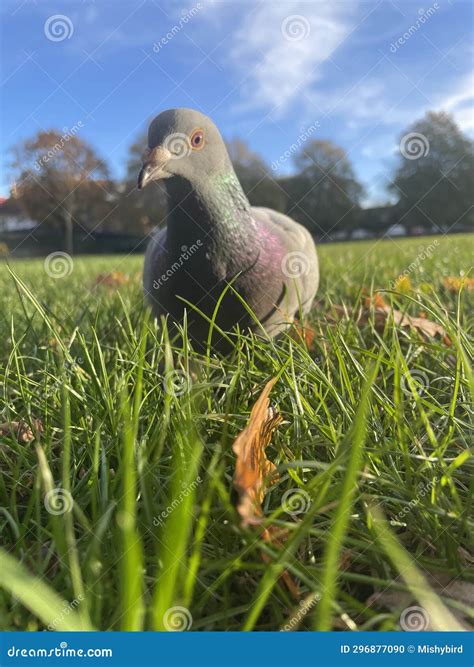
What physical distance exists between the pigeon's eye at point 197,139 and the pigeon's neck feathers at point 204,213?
129mm

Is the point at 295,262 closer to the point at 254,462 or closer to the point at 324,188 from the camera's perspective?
the point at 254,462

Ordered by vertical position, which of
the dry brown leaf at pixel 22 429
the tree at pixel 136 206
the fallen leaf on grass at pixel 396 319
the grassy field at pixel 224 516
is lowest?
the grassy field at pixel 224 516

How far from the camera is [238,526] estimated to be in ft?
3.03

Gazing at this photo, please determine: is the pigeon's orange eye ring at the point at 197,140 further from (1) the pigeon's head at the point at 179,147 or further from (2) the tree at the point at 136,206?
(2) the tree at the point at 136,206

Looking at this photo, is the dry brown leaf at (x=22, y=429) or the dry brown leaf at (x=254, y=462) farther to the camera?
the dry brown leaf at (x=22, y=429)

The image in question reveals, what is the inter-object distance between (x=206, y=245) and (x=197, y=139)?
468 millimetres

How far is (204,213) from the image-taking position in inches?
84.4

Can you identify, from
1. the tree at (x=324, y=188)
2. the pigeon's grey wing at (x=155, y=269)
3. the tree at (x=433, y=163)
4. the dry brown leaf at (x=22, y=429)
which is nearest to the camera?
the dry brown leaf at (x=22, y=429)

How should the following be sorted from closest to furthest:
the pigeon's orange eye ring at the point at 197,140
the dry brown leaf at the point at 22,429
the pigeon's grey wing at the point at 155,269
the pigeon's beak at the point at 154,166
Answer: the dry brown leaf at the point at 22,429, the pigeon's beak at the point at 154,166, the pigeon's orange eye ring at the point at 197,140, the pigeon's grey wing at the point at 155,269

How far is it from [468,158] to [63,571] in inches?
275

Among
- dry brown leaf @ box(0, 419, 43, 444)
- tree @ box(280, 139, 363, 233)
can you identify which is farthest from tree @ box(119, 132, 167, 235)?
dry brown leaf @ box(0, 419, 43, 444)

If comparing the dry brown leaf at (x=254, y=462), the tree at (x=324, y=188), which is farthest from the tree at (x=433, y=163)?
the dry brown leaf at (x=254, y=462)

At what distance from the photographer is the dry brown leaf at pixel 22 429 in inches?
56.8

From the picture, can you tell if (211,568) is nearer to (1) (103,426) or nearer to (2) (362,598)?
(2) (362,598)
